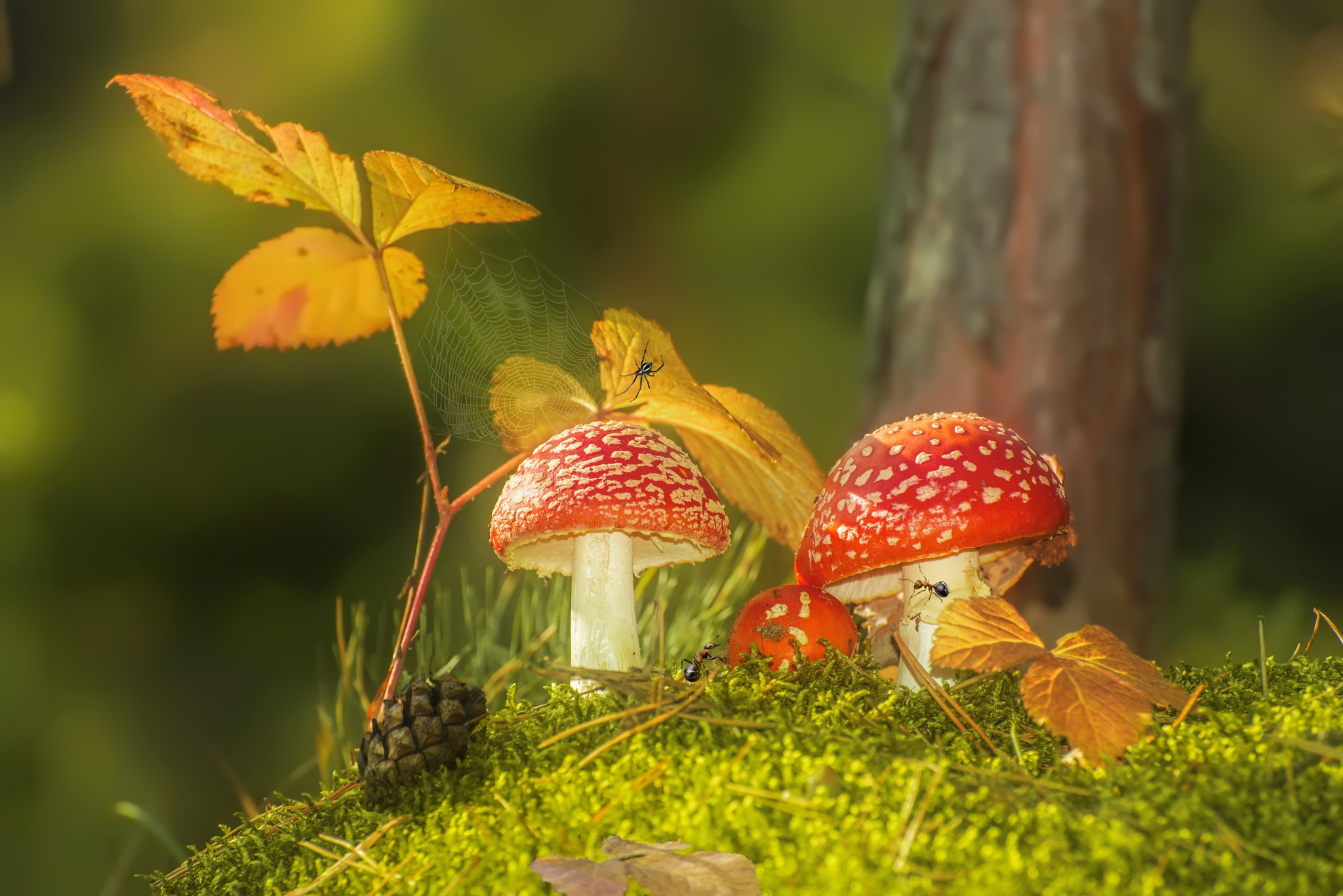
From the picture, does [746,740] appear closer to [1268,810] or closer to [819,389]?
[1268,810]

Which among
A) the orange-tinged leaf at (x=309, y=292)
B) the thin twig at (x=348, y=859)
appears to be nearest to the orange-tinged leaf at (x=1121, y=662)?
the thin twig at (x=348, y=859)

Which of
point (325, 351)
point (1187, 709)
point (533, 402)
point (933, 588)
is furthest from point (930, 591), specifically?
point (325, 351)

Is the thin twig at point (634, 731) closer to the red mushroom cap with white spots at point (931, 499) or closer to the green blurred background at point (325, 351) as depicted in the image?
the red mushroom cap with white spots at point (931, 499)

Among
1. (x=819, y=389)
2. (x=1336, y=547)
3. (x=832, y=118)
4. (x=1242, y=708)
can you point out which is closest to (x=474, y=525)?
(x=819, y=389)

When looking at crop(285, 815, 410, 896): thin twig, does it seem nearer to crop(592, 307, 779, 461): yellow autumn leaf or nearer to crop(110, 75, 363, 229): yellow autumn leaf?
crop(592, 307, 779, 461): yellow autumn leaf

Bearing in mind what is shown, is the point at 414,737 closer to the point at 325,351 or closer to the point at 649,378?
the point at 649,378

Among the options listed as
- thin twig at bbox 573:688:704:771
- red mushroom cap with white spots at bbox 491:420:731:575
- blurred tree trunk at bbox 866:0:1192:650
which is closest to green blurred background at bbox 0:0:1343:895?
blurred tree trunk at bbox 866:0:1192:650
